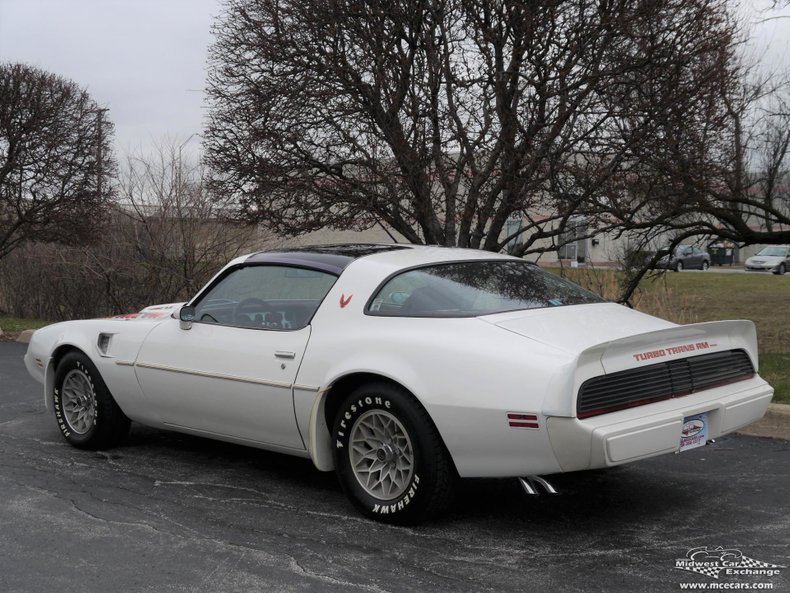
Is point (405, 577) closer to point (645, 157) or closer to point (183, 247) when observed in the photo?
point (645, 157)

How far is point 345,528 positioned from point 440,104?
592 cm

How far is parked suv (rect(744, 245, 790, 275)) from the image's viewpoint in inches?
1643

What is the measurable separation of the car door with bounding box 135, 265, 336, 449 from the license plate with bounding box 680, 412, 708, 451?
2.03 m

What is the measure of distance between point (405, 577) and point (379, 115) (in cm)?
615

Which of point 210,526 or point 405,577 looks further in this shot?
point 210,526

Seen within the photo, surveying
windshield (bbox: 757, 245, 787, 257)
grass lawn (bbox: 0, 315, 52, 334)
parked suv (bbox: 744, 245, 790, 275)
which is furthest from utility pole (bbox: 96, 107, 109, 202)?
windshield (bbox: 757, 245, 787, 257)

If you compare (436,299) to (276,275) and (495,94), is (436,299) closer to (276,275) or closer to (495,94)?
(276,275)

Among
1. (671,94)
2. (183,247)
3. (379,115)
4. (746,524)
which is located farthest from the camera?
(183,247)

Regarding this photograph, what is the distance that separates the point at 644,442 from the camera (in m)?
4.16

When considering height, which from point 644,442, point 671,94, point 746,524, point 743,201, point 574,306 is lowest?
point 746,524

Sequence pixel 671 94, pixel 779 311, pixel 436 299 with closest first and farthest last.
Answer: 1. pixel 436 299
2. pixel 671 94
3. pixel 779 311

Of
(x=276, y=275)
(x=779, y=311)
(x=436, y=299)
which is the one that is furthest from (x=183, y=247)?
(x=779, y=311)

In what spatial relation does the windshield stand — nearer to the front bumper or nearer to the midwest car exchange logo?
the front bumper

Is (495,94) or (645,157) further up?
(495,94)
